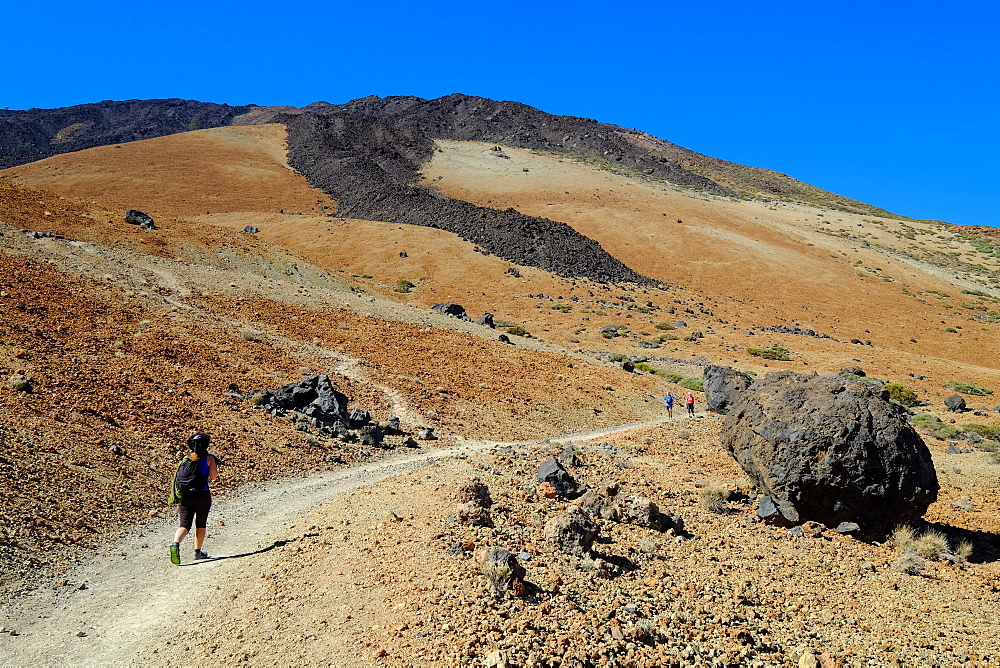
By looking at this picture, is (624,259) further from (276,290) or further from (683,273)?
(276,290)

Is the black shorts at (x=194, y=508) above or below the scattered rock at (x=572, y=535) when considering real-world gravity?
below

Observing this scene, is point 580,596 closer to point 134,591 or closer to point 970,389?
point 134,591

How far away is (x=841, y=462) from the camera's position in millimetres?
10953

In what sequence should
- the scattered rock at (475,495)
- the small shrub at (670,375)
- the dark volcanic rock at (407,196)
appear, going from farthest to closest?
the dark volcanic rock at (407,196), the small shrub at (670,375), the scattered rock at (475,495)

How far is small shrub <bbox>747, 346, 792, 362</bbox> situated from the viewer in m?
40.2

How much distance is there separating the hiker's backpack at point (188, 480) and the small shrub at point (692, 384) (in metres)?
26.1

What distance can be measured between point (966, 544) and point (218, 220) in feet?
231

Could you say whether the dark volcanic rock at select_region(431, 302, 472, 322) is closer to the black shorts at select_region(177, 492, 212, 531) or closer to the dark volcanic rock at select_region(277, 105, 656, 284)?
the dark volcanic rock at select_region(277, 105, 656, 284)

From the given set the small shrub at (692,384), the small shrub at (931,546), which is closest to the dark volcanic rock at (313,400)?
the small shrub at (931,546)

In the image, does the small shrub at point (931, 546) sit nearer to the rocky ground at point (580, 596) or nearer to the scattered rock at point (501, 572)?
the rocky ground at point (580, 596)

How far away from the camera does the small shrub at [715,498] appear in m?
12.2

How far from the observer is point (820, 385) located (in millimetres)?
12133

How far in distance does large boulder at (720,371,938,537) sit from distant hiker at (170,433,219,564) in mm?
9473

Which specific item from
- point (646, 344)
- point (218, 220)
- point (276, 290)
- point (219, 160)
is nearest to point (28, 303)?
point (276, 290)
